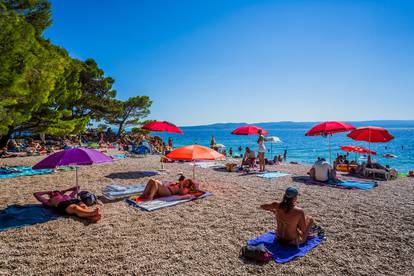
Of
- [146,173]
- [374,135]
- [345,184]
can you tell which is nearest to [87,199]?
[146,173]

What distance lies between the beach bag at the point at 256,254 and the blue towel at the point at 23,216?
4.07m

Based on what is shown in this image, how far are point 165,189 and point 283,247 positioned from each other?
3818 millimetres

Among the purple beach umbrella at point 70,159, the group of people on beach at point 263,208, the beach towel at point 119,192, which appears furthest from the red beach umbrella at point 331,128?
the purple beach umbrella at point 70,159

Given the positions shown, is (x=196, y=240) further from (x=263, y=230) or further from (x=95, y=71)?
(x=95, y=71)

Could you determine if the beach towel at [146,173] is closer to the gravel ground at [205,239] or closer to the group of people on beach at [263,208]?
the group of people on beach at [263,208]

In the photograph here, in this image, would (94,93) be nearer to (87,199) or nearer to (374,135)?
(87,199)

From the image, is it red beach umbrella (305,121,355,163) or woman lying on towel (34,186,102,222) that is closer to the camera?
woman lying on towel (34,186,102,222)

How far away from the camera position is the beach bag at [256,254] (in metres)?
3.58

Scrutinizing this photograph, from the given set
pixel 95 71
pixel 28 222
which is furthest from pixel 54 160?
pixel 95 71

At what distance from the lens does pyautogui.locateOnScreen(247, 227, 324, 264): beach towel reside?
373cm

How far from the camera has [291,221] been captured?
4012 millimetres

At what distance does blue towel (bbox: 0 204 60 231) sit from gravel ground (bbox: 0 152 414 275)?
0.25m

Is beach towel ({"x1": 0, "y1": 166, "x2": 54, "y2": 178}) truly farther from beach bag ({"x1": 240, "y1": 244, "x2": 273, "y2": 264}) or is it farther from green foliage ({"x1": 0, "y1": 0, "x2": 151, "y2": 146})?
beach bag ({"x1": 240, "y1": 244, "x2": 273, "y2": 264})

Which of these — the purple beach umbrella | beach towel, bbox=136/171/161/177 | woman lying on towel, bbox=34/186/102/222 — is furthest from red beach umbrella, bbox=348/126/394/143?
woman lying on towel, bbox=34/186/102/222
